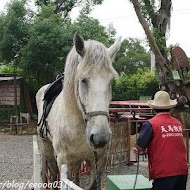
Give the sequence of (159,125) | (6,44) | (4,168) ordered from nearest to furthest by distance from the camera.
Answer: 1. (159,125)
2. (4,168)
3. (6,44)

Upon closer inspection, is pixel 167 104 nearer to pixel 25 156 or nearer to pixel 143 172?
pixel 143 172

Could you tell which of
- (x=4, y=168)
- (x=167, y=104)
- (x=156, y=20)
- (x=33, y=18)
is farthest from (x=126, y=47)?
(x=167, y=104)

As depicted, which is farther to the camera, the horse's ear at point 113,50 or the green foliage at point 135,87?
the green foliage at point 135,87

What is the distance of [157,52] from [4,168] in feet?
17.6

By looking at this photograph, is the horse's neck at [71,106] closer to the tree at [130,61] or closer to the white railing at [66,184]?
the white railing at [66,184]

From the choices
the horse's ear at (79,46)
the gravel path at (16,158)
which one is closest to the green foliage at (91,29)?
the gravel path at (16,158)

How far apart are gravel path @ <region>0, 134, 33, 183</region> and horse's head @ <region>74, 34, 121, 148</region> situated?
208 inches

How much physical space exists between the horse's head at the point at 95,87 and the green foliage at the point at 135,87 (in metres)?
16.5

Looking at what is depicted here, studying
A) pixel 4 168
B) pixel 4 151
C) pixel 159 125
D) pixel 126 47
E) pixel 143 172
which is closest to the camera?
pixel 159 125

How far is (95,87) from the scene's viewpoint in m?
3.63

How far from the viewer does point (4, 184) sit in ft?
26.3

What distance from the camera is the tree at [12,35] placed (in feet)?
57.1

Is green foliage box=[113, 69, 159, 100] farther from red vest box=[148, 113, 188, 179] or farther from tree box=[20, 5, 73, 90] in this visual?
red vest box=[148, 113, 188, 179]

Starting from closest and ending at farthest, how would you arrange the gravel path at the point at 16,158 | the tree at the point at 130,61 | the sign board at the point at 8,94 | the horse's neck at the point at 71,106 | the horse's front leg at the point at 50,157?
the horse's neck at the point at 71,106
the horse's front leg at the point at 50,157
the gravel path at the point at 16,158
the sign board at the point at 8,94
the tree at the point at 130,61
